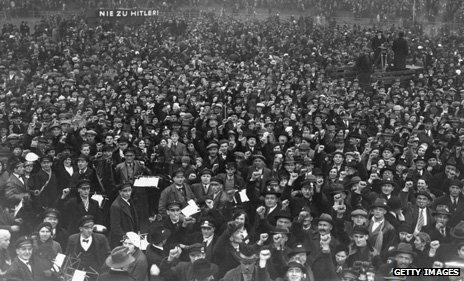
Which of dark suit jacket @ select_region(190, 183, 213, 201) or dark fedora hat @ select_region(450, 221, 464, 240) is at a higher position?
dark fedora hat @ select_region(450, 221, 464, 240)

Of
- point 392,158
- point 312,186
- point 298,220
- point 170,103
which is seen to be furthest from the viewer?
point 170,103

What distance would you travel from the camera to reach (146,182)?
8703 millimetres

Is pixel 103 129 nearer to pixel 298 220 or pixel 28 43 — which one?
pixel 298 220

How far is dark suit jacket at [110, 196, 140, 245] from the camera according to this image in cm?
731

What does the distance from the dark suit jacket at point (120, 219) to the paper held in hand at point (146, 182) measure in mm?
1153

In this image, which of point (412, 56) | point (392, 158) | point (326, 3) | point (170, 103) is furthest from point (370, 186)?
point (326, 3)

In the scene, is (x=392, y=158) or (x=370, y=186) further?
(x=392, y=158)

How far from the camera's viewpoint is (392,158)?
30.3 ft

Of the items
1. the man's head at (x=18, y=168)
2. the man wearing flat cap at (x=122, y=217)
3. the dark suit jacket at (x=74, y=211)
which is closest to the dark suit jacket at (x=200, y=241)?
the man wearing flat cap at (x=122, y=217)

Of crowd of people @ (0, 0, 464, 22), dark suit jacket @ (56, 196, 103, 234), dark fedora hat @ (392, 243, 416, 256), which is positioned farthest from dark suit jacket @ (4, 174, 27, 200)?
crowd of people @ (0, 0, 464, 22)

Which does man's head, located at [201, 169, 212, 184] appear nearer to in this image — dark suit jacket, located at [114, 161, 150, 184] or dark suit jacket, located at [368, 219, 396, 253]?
dark suit jacket, located at [114, 161, 150, 184]

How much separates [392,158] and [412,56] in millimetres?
15784

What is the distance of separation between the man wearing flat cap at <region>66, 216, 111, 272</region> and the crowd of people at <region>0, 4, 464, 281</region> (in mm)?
13

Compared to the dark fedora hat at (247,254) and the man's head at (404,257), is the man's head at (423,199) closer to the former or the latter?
the man's head at (404,257)
